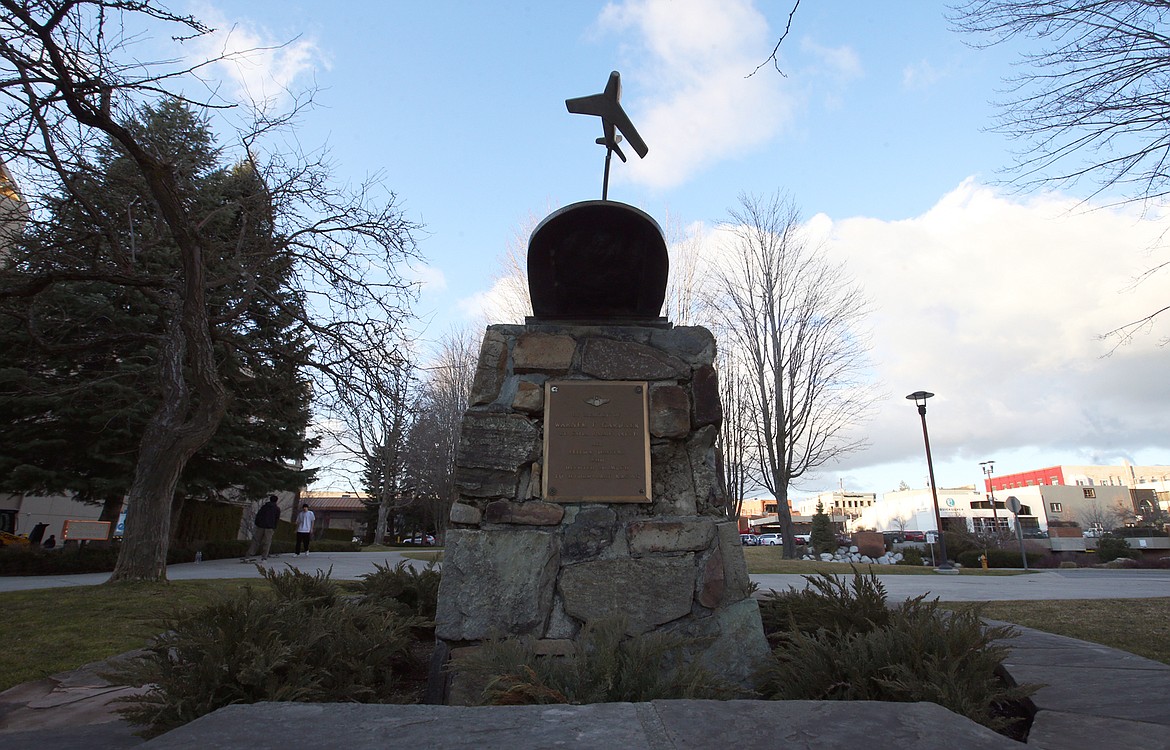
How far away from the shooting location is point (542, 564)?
3658mm

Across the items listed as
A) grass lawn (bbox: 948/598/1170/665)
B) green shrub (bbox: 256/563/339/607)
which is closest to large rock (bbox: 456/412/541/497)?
green shrub (bbox: 256/563/339/607)

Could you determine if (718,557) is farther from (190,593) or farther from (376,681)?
(190,593)

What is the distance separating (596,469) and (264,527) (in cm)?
1359

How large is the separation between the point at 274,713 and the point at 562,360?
269 centimetres

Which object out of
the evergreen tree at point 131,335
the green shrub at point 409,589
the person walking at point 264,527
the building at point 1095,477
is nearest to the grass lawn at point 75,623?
the green shrub at point 409,589

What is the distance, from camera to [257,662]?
2688mm

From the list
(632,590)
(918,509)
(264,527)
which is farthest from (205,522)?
(918,509)

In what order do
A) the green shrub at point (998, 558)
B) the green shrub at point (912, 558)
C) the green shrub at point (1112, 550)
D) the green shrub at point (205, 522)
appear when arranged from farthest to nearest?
1. the green shrub at point (1112, 550)
2. the green shrub at point (912, 558)
3. the green shrub at point (998, 558)
4. the green shrub at point (205, 522)

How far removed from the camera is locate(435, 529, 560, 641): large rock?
356 centimetres

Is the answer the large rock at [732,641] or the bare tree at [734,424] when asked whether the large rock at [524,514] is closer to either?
the large rock at [732,641]

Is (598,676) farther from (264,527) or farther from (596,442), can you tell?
(264,527)

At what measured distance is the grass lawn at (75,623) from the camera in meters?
4.29

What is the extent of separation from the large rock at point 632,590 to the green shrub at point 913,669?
0.66 m

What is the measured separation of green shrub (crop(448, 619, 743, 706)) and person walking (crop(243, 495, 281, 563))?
13602 millimetres
